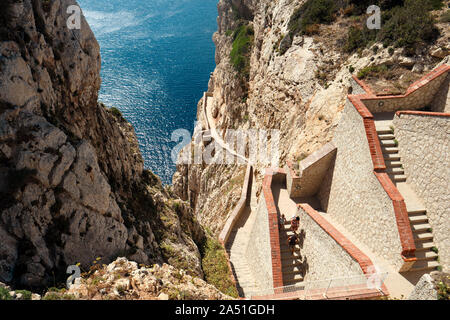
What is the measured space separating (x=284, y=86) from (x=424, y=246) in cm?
1582

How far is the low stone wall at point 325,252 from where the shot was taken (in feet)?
35.4

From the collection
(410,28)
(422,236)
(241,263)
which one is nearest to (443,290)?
(422,236)

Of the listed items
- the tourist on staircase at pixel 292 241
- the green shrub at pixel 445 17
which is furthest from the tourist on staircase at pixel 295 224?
the green shrub at pixel 445 17

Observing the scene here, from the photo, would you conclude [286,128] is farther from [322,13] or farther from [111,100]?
[111,100]

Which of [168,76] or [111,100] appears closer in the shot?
[111,100]

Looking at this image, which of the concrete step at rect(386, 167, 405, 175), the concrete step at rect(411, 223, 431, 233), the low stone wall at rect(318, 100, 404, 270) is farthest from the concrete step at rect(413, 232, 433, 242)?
the concrete step at rect(386, 167, 405, 175)

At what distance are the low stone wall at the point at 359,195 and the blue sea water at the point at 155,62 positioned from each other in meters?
46.0

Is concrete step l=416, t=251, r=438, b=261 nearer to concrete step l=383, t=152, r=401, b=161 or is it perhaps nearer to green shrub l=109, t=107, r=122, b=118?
concrete step l=383, t=152, r=401, b=161

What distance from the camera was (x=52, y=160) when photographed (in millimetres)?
8156

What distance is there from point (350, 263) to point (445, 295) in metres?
3.49

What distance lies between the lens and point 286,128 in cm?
2189

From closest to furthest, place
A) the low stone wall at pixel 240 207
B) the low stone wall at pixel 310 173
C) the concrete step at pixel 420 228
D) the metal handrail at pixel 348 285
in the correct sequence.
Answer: the metal handrail at pixel 348 285 → the concrete step at pixel 420 228 → the low stone wall at pixel 310 173 → the low stone wall at pixel 240 207

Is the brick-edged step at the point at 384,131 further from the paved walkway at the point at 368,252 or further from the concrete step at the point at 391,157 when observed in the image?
the paved walkway at the point at 368,252
